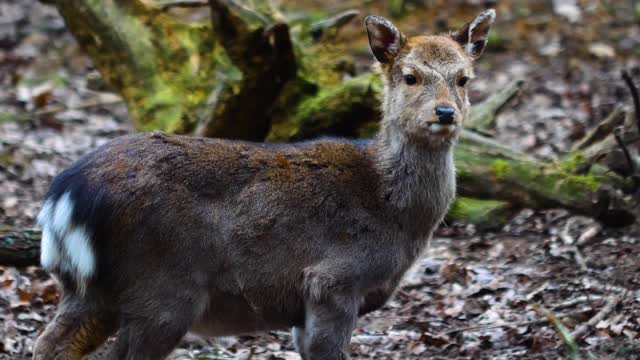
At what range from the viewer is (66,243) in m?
5.79

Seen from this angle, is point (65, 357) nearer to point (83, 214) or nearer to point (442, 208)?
point (83, 214)

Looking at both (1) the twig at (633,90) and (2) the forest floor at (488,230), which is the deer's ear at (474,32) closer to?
(1) the twig at (633,90)

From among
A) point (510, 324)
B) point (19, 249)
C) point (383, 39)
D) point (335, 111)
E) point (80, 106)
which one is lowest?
point (510, 324)

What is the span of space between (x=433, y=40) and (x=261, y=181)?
1.58 m

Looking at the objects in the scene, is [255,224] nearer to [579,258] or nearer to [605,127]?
[579,258]

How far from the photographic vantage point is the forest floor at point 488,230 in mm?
7367

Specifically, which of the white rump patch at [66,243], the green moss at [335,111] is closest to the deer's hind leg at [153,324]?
the white rump patch at [66,243]

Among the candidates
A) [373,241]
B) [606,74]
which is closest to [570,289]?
[373,241]

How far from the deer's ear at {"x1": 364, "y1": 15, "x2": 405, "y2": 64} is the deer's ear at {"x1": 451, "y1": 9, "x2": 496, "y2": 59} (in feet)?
1.58

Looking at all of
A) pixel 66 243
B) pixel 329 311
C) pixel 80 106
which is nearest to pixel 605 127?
→ pixel 329 311

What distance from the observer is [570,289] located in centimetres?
807

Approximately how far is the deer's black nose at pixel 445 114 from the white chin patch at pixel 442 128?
0.15ft

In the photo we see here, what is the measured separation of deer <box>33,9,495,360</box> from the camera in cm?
575

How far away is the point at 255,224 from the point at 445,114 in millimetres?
1368
